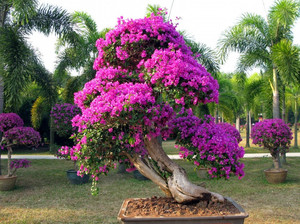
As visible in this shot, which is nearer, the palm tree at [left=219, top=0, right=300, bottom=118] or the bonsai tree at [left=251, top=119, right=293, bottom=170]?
the bonsai tree at [left=251, top=119, right=293, bottom=170]

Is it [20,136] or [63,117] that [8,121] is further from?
[63,117]

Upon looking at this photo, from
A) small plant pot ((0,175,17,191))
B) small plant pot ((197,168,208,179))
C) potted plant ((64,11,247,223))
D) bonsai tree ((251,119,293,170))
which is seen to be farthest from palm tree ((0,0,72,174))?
bonsai tree ((251,119,293,170))

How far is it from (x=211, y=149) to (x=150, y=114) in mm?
986

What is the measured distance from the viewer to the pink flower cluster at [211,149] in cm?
348

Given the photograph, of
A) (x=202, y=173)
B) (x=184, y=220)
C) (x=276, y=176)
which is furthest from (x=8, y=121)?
(x=276, y=176)

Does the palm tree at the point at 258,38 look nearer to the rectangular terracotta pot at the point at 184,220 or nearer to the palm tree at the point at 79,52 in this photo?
the palm tree at the point at 79,52

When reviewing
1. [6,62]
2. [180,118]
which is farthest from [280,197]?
[6,62]

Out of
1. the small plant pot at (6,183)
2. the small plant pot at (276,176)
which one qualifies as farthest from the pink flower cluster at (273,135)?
the small plant pot at (6,183)

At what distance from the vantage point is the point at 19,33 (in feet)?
30.4

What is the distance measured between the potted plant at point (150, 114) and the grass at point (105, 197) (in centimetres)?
209

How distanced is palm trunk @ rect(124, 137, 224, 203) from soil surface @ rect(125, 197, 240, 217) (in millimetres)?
83

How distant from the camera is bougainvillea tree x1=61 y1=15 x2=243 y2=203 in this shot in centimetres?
310

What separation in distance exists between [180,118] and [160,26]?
1.20 meters

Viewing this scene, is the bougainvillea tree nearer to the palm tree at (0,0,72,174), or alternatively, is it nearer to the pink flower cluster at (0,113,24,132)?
the palm tree at (0,0,72,174)
